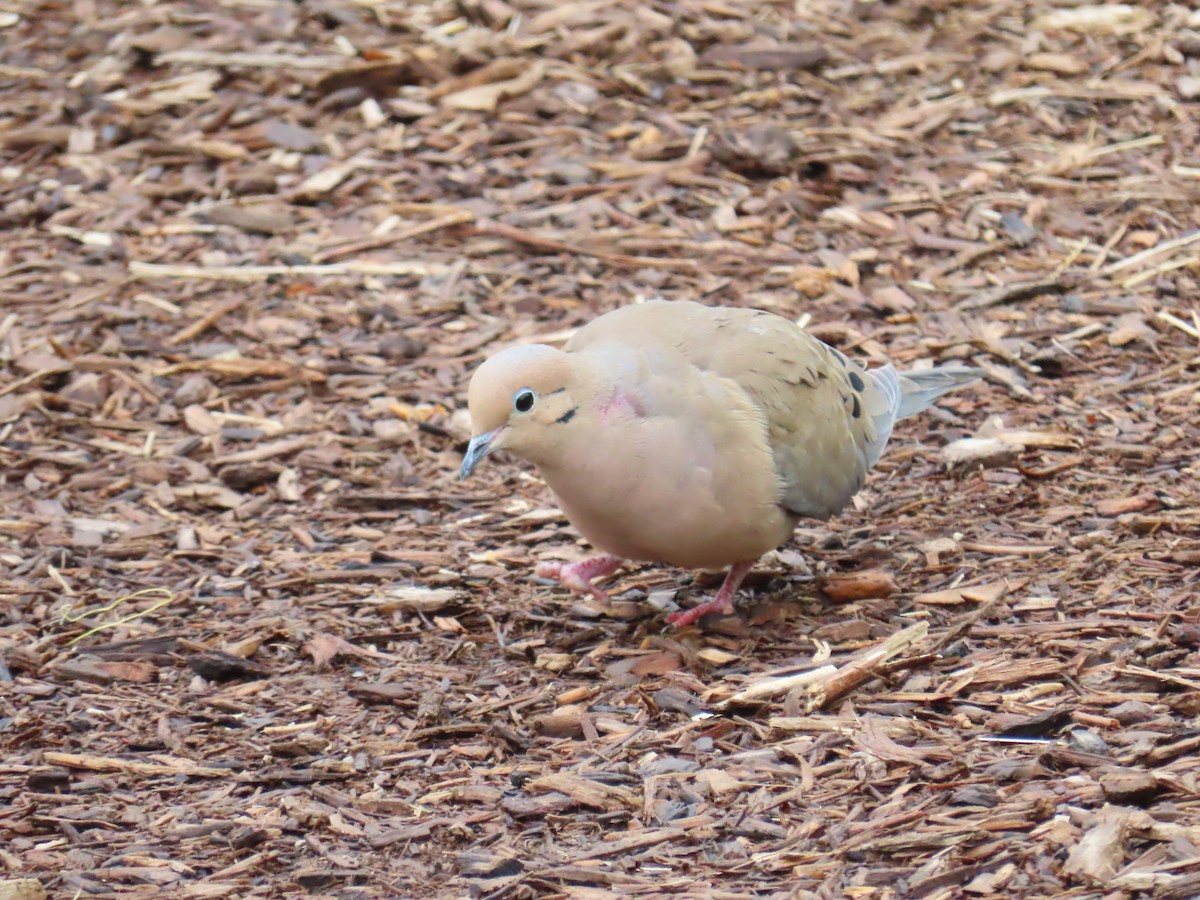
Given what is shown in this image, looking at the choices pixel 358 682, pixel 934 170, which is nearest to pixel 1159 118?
pixel 934 170

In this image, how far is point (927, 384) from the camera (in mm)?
5762

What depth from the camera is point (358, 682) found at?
4578mm

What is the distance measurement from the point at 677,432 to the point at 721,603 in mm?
718

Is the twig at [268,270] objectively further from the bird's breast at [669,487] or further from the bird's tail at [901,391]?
the bird's breast at [669,487]

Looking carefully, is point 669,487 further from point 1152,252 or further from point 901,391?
point 1152,252

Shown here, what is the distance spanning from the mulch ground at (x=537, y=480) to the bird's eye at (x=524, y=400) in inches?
32.4

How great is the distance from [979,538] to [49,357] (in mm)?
3946

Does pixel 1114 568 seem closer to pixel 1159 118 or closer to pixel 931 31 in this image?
pixel 1159 118

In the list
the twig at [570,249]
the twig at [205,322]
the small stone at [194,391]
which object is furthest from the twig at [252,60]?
the small stone at [194,391]

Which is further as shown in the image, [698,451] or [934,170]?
[934,170]

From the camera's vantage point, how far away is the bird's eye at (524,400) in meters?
4.45

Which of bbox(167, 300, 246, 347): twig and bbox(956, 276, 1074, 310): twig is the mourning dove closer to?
bbox(956, 276, 1074, 310): twig

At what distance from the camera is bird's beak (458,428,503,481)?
4.43 meters

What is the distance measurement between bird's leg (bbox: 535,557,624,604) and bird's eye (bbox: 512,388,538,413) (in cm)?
83
